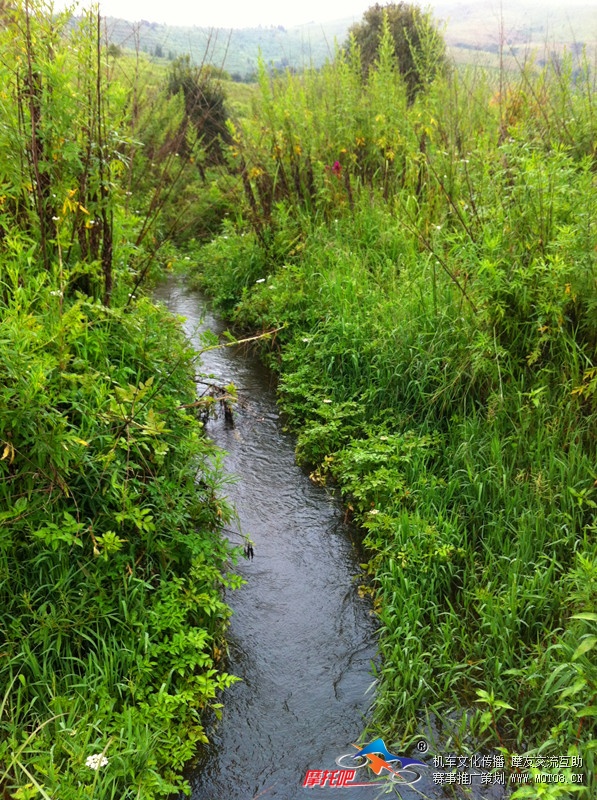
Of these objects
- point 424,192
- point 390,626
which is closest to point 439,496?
point 390,626

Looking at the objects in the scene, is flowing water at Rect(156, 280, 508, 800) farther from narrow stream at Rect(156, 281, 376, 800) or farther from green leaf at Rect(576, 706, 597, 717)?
green leaf at Rect(576, 706, 597, 717)

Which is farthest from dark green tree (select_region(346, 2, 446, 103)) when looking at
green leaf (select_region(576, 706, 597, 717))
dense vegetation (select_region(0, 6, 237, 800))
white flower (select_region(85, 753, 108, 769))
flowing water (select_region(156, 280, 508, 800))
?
white flower (select_region(85, 753, 108, 769))

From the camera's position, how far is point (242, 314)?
661 centimetres

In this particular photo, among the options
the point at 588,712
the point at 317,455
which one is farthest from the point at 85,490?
the point at 588,712

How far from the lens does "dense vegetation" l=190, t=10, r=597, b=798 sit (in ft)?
8.79

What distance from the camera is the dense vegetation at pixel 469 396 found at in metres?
2.68

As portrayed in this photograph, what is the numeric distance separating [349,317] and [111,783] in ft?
12.4

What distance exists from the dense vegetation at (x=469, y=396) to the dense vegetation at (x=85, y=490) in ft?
3.27

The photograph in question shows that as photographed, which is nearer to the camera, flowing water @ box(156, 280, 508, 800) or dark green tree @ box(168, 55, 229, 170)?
flowing water @ box(156, 280, 508, 800)

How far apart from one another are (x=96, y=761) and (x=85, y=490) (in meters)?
1.10

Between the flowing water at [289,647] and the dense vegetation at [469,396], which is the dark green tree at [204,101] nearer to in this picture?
the dense vegetation at [469,396]

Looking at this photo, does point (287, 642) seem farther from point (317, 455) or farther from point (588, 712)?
point (317, 455)

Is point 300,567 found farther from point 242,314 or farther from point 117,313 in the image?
A: point 242,314

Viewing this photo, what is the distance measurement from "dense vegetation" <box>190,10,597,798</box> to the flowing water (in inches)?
6.7
